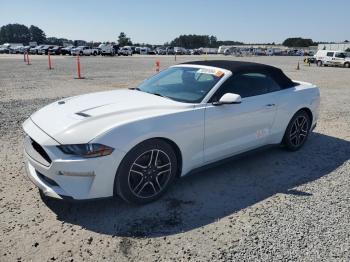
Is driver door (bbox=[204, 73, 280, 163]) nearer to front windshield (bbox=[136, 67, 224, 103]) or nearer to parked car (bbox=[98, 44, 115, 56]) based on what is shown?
front windshield (bbox=[136, 67, 224, 103])

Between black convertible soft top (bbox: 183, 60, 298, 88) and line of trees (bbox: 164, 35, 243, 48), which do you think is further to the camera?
line of trees (bbox: 164, 35, 243, 48)

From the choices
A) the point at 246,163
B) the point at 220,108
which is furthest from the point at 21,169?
the point at 246,163

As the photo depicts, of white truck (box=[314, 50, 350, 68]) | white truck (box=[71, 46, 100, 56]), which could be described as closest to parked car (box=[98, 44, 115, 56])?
white truck (box=[71, 46, 100, 56])

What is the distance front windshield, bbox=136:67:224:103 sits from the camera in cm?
427

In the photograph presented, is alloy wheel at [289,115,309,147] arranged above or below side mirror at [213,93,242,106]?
below

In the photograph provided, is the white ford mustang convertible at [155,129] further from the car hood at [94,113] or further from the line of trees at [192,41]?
the line of trees at [192,41]

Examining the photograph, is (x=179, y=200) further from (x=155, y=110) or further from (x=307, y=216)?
(x=307, y=216)

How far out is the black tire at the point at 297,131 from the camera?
5383mm

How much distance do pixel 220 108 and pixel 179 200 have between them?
4.04ft

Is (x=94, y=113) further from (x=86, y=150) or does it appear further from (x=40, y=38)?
(x=40, y=38)

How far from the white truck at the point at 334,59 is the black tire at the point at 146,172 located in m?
35.4

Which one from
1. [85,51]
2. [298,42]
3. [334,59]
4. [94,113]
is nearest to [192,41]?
[298,42]

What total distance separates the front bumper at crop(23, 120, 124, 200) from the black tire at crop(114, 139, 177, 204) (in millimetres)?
129

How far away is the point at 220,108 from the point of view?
4.17 m
